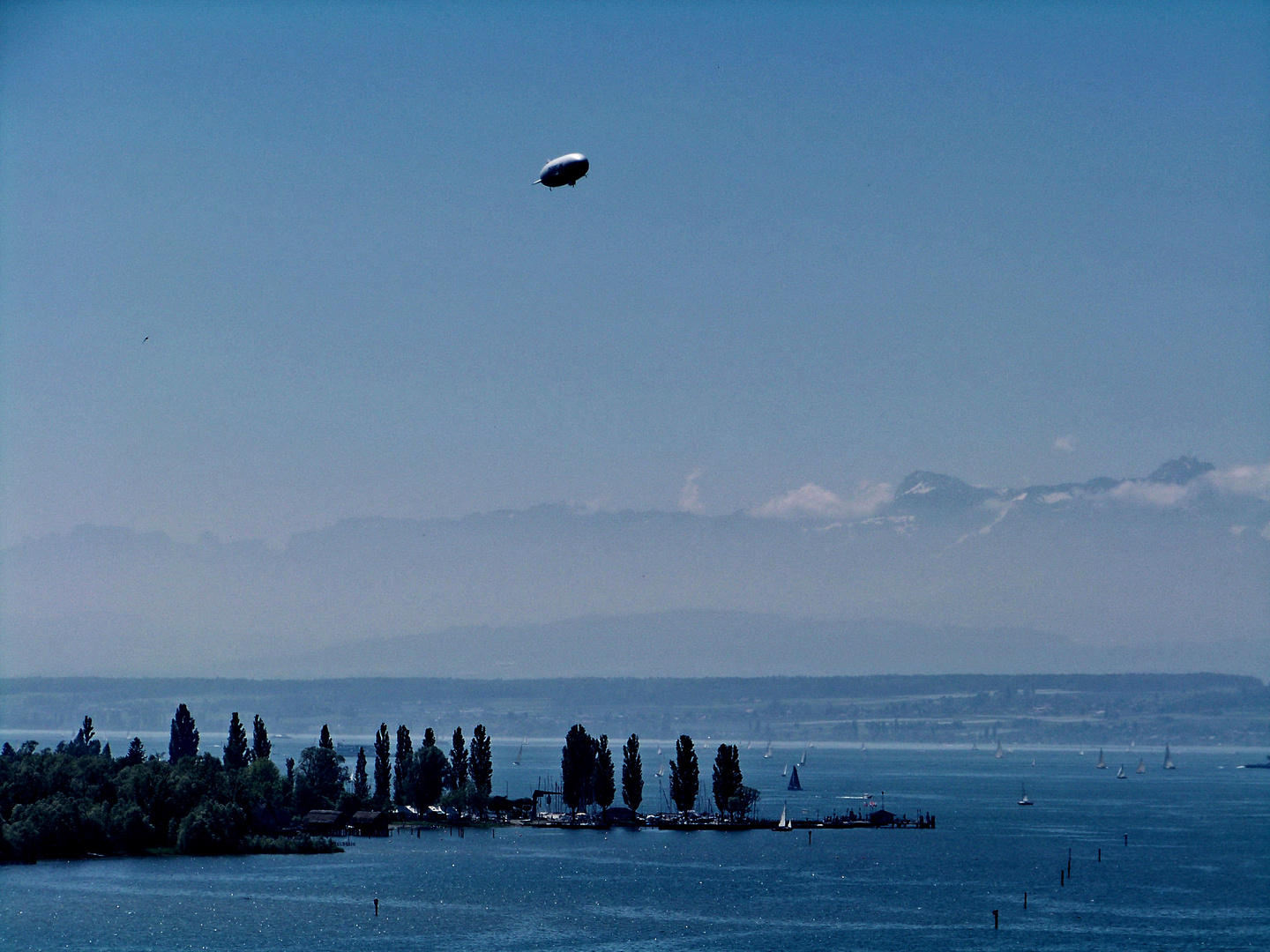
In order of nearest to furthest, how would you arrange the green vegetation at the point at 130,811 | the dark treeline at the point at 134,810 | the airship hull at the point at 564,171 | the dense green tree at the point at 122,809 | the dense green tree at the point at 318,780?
the airship hull at the point at 564,171 < the dense green tree at the point at 122,809 < the green vegetation at the point at 130,811 < the dark treeline at the point at 134,810 < the dense green tree at the point at 318,780

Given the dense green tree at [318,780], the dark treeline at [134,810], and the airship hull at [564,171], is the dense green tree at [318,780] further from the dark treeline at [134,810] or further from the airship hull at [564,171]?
the airship hull at [564,171]

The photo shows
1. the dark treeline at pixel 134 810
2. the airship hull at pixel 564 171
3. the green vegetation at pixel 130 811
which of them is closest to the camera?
the airship hull at pixel 564 171

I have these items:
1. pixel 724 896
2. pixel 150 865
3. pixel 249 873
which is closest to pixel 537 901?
pixel 724 896

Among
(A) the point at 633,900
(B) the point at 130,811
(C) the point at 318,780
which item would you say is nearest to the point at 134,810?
(B) the point at 130,811

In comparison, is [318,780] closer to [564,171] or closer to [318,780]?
[318,780]

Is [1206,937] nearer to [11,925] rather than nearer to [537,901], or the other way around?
[537,901]

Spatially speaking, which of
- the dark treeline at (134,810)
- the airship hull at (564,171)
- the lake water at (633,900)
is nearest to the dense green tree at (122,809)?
the dark treeline at (134,810)
